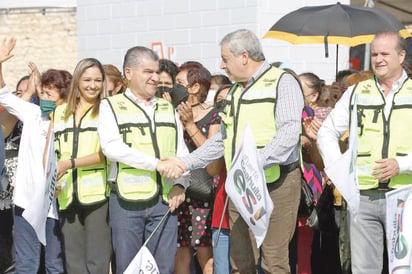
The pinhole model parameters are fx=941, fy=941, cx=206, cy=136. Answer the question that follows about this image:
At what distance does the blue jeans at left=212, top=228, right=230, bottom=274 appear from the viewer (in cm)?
715

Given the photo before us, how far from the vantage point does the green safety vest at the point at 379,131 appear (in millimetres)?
6320

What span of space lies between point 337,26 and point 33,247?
3985 millimetres

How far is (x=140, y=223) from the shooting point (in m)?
6.81

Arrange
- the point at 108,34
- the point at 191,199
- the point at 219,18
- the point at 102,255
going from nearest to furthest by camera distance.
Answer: the point at 102,255, the point at 191,199, the point at 219,18, the point at 108,34

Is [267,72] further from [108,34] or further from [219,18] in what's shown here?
[108,34]

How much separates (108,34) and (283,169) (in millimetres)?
8094

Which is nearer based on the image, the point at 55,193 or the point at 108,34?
the point at 55,193

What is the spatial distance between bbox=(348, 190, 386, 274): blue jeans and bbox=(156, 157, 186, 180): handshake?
49.2 inches

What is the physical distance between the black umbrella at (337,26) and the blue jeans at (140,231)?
10.7 feet

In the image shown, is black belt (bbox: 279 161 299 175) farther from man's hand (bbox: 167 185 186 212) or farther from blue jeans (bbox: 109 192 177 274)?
blue jeans (bbox: 109 192 177 274)

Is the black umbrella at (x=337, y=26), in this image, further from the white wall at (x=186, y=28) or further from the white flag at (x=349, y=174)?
the white flag at (x=349, y=174)

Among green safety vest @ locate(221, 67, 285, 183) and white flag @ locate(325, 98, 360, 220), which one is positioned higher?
green safety vest @ locate(221, 67, 285, 183)

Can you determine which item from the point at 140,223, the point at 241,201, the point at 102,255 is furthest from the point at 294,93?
the point at 102,255

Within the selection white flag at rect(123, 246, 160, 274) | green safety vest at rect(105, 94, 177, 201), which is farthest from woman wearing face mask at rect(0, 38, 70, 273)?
white flag at rect(123, 246, 160, 274)
